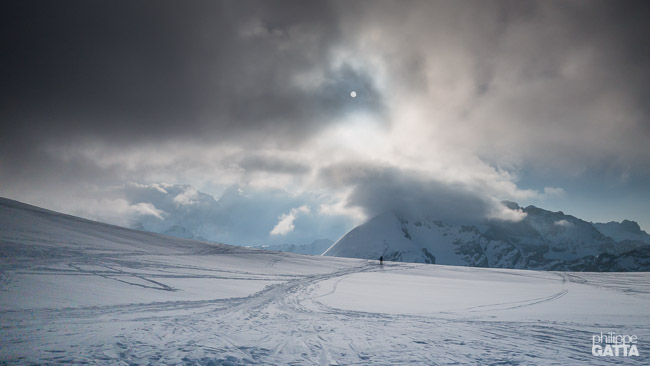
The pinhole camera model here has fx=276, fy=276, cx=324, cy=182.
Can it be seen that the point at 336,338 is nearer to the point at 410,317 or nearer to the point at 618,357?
the point at 410,317

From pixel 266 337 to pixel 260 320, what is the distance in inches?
95.4

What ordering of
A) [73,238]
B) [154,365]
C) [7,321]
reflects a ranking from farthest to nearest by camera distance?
[73,238] < [7,321] < [154,365]

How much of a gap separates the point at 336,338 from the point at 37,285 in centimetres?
1584

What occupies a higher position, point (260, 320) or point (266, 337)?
point (266, 337)

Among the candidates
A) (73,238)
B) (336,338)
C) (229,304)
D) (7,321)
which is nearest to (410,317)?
(336,338)

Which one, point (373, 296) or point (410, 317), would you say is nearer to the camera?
point (410, 317)

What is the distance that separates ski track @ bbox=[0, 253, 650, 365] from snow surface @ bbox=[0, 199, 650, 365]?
0.15 feet

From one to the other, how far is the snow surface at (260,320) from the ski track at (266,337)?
46 mm

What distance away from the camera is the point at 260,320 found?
12.1 m

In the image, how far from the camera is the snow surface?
8.33 m

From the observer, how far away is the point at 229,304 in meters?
14.5

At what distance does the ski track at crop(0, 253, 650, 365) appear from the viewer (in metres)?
7.99

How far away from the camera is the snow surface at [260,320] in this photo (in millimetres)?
8328

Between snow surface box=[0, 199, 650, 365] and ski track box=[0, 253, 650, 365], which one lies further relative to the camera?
snow surface box=[0, 199, 650, 365]
